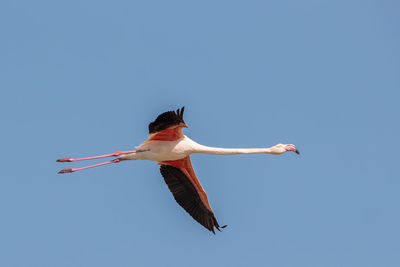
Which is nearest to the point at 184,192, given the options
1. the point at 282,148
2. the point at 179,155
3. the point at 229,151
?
the point at 179,155

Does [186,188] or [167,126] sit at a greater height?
[167,126]

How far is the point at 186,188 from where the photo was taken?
23.4m

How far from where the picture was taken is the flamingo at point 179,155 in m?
20.8

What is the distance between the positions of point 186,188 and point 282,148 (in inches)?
161

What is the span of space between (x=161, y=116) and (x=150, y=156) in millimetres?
2506

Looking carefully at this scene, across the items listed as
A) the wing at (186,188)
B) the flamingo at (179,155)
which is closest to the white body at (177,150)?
the flamingo at (179,155)

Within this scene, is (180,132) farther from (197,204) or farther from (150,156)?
(197,204)

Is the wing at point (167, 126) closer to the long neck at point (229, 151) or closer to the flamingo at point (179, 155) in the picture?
the flamingo at point (179, 155)

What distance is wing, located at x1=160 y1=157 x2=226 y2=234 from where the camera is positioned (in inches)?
915

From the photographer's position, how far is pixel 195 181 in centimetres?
2334

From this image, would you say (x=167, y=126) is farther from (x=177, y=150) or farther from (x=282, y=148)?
(x=282, y=148)

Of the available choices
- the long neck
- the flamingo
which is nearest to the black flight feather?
the flamingo

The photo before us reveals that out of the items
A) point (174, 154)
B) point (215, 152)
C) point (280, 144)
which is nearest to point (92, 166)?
point (174, 154)

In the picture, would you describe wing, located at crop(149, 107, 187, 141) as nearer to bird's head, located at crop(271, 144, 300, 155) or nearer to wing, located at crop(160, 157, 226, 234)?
wing, located at crop(160, 157, 226, 234)
